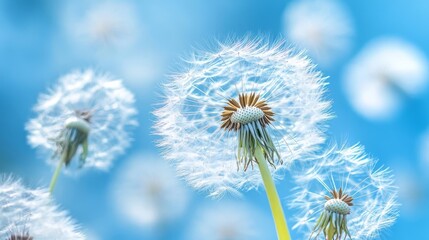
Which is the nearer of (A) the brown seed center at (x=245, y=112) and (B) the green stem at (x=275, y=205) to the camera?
(B) the green stem at (x=275, y=205)

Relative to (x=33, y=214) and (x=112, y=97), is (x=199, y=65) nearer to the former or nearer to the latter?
(x=33, y=214)

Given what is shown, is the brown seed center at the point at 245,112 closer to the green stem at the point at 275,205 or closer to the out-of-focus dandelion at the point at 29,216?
the green stem at the point at 275,205

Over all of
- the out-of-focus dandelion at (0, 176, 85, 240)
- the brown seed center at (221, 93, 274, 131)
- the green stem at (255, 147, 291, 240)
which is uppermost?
the brown seed center at (221, 93, 274, 131)

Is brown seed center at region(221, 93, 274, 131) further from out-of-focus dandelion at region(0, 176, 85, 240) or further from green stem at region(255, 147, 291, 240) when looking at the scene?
out-of-focus dandelion at region(0, 176, 85, 240)

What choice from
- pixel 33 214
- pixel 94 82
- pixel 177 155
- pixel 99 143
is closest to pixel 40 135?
pixel 99 143

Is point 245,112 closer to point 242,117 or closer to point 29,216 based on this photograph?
point 242,117
